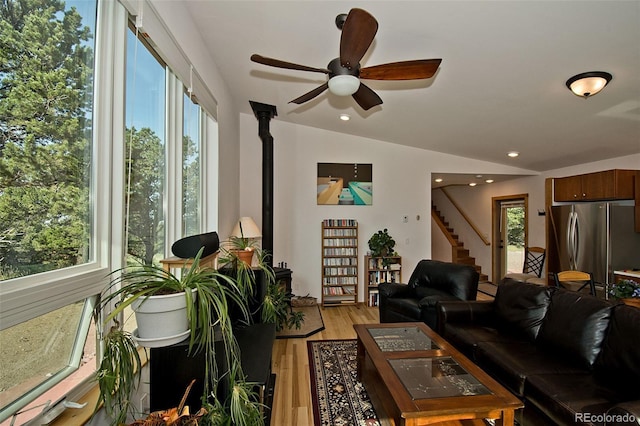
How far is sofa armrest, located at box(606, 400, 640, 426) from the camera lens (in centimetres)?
126

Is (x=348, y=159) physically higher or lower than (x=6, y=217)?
higher

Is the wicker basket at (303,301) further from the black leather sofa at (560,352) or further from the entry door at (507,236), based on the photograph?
the entry door at (507,236)

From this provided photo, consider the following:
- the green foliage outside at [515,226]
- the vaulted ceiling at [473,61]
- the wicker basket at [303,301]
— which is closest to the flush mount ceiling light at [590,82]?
the vaulted ceiling at [473,61]

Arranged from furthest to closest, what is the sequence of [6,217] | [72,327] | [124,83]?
[124,83]
[72,327]
[6,217]

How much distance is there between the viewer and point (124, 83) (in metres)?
1.51

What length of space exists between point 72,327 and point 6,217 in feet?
1.89

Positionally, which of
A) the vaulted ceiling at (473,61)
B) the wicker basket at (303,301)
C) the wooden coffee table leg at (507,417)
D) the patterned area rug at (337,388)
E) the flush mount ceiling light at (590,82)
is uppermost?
the vaulted ceiling at (473,61)

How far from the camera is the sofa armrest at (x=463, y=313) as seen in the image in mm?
2809

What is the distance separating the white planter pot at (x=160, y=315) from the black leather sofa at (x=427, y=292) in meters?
2.64

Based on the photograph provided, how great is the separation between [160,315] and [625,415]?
6.74 ft

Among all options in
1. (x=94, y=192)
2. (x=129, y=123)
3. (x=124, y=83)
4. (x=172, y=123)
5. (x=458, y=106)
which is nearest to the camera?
(x=94, y=192)

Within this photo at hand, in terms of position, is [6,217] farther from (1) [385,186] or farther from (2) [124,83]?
(1) [385,186]

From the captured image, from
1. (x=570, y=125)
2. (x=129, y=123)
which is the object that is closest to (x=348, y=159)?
(x=570, y=125)

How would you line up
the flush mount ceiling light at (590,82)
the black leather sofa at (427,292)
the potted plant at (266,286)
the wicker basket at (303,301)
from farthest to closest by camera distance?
the wicker basket at (303,301) < the black leather sofa at (427,292) < the potted plant at (266,286) < the flush mount ceiling light at (590,82)
